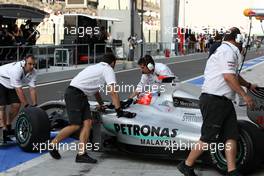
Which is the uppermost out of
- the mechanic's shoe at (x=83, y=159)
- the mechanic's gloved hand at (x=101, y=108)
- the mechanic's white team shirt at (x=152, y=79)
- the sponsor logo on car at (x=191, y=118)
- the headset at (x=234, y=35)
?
the headset at (x=234, y=35)

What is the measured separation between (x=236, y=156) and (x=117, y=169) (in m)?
1.49

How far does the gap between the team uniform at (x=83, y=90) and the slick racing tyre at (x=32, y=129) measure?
23.8 inches

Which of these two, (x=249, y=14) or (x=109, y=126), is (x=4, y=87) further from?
(x=249, y=14)

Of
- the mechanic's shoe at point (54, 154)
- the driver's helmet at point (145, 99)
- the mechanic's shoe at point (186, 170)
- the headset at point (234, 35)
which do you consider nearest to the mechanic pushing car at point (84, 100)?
the mechanic's shoe at point (54, 154)

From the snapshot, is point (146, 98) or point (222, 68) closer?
point (222, 68)

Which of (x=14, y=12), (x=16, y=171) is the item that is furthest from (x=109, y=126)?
(x=14, y=12)

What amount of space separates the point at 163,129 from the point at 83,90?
1165 millimetres

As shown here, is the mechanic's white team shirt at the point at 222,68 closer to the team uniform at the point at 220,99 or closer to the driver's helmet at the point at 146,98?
the team uniform at the point at 220,99

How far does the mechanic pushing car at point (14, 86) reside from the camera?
7.81 metres

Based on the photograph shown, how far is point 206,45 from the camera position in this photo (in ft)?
153

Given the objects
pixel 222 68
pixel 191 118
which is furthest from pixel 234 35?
pixel 191 118

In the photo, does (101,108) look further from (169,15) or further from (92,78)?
(169,15)

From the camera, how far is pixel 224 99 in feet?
18.9

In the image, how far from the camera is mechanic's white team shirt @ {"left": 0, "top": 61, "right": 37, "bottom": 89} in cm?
780
